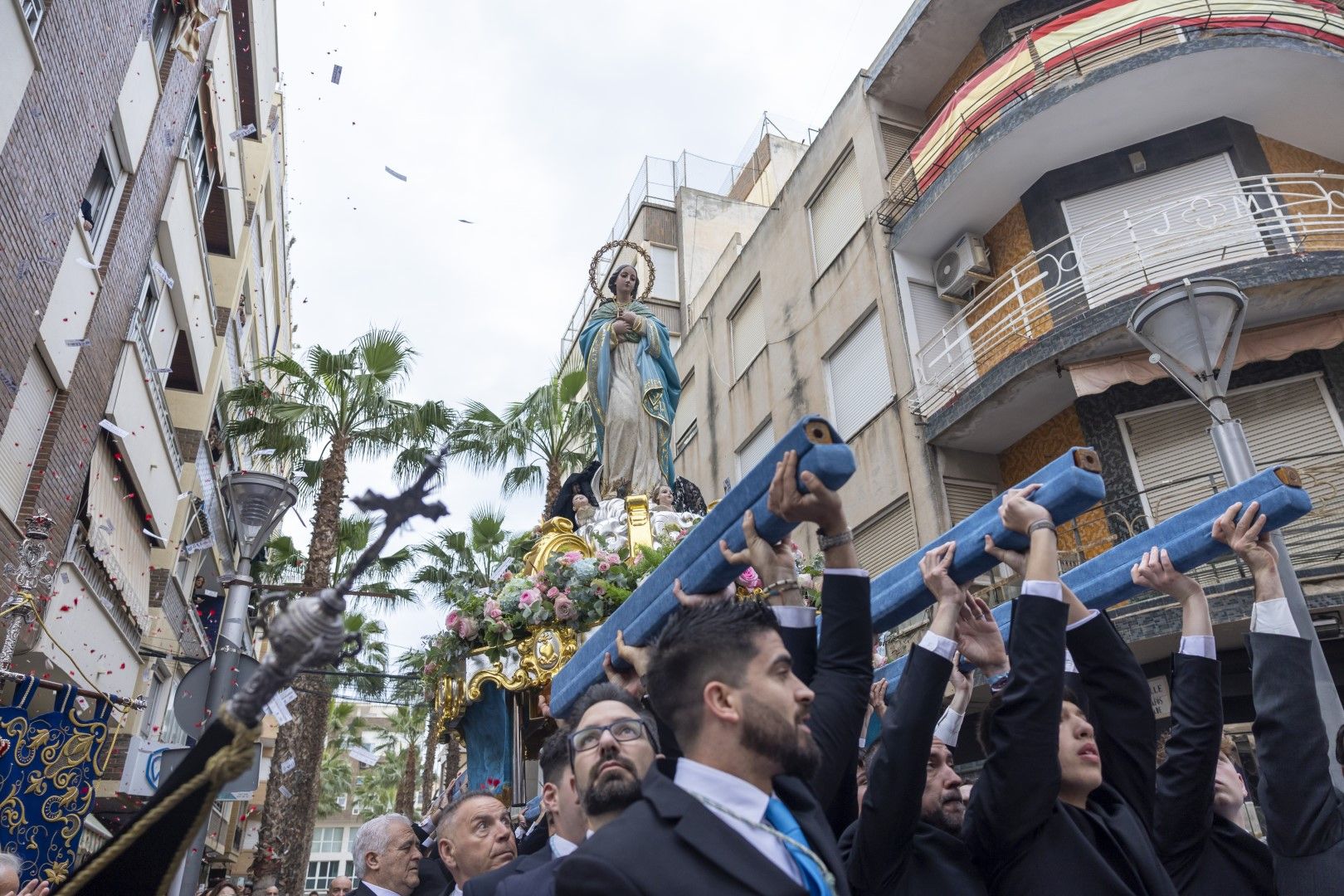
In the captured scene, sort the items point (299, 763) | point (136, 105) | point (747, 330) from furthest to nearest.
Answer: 1. point (747, 330)
2. point (299, 763)
3. point (136, 105)

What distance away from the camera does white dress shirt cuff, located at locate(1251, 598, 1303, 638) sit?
2.97m

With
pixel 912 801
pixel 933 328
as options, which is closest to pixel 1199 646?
pixel 912 801

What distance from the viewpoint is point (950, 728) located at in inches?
141

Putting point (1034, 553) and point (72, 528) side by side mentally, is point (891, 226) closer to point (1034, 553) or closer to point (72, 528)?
point (72, 528)

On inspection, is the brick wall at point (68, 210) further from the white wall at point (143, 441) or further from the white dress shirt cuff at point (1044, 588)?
the white dress shirt cuff at point (1044, 588)

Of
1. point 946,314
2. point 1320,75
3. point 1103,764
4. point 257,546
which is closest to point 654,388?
point 257,546

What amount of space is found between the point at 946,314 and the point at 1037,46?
4237mm

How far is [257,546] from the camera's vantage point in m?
7.60

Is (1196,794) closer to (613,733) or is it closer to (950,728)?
(950,728)

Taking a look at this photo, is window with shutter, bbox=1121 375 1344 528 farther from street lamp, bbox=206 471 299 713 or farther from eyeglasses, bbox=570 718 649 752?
eyeglasses, bbox=570 718 649 752

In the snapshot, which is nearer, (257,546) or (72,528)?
(257,546)

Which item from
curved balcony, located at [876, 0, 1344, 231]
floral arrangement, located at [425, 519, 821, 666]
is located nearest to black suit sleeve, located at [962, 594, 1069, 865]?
floral arrangement, located at [425, 519, 821, 666]

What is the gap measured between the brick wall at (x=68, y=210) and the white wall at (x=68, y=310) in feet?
0.76

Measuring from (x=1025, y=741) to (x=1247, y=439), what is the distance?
1082cm
